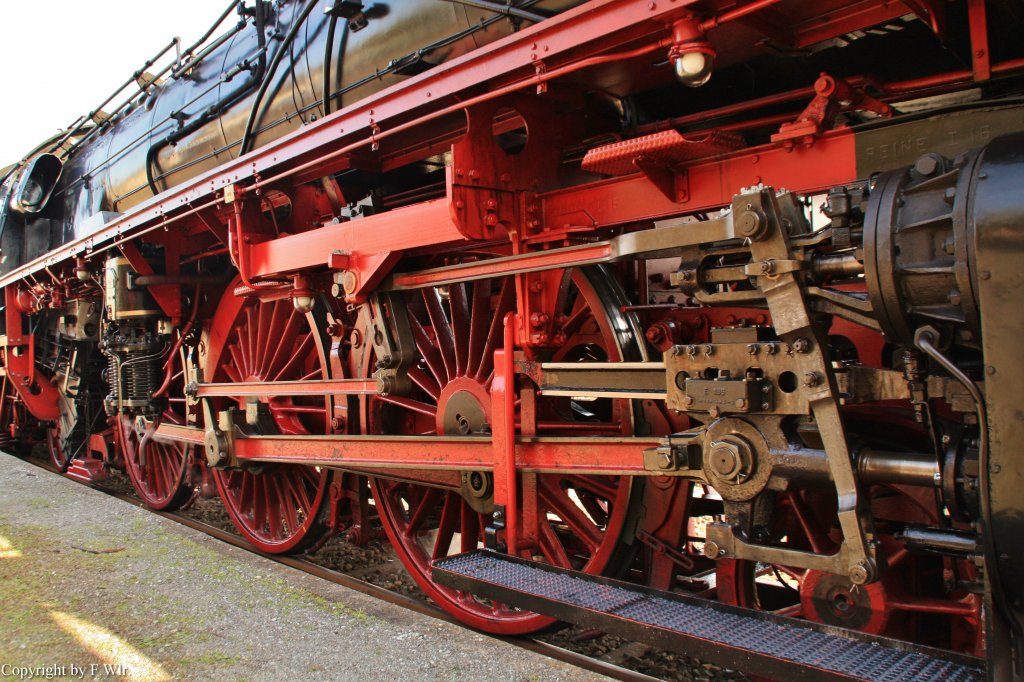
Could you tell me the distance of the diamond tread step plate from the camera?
186 cm

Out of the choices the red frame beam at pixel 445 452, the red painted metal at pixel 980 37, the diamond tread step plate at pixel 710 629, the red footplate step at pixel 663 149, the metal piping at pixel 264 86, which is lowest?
the diamond tread step plate at pixel 710 629

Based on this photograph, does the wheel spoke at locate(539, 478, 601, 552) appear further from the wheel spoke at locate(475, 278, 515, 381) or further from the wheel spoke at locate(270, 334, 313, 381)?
the wheel spoke at locate(270, 334, 313, 381)

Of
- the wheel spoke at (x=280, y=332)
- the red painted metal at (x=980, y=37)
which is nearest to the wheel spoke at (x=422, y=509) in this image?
the wheel spoke at (x=280, y=332)

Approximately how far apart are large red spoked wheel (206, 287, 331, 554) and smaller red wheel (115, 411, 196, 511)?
0.70 m

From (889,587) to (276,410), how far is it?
3640 millimetres

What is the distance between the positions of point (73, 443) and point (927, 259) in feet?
27.5

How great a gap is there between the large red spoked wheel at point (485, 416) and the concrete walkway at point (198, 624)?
23.1 inches

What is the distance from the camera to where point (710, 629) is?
7.04 feet

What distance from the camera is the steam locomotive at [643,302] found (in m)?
1.92

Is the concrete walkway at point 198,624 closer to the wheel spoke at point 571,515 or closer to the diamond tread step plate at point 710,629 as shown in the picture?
the diamond tread step plate at point 710,629

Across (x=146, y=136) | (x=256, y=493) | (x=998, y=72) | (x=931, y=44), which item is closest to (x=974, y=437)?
(x=998, y=72)

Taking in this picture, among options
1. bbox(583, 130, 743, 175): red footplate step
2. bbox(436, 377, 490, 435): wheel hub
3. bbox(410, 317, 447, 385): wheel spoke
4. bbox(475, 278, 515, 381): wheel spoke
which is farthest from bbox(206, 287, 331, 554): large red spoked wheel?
bbox(583, 130, 743, 175): red footplate step

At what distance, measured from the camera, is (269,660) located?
2.67m

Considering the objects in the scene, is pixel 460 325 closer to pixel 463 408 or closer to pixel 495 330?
pixel 495 330
